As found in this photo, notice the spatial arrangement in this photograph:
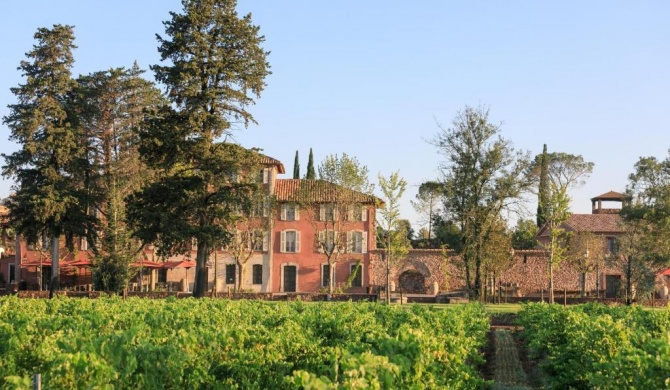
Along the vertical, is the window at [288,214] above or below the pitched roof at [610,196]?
below

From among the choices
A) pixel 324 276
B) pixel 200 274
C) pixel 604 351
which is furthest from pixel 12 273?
pixel 604 351

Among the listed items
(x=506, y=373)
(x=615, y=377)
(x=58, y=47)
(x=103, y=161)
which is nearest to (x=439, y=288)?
(x=103, y=161)

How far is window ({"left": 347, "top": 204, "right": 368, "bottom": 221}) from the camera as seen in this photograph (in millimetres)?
49594

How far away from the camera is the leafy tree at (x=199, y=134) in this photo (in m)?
36.2

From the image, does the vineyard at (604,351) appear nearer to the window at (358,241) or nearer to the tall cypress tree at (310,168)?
the window at (358,241)

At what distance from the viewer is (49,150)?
42.8m

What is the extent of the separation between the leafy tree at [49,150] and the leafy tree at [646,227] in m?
28.4

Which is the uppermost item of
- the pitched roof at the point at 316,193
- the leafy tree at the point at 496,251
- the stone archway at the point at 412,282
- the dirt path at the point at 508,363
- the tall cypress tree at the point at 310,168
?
the tall cypress tree at the point at 310,168

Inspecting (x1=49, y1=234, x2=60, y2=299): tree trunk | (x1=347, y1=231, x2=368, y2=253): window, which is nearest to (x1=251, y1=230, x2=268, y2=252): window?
(x1=347, y1=231, x2=368, y2=253): window

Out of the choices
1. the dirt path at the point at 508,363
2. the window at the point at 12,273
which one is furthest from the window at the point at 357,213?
the dirt path at the point at 508,363

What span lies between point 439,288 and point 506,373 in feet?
109

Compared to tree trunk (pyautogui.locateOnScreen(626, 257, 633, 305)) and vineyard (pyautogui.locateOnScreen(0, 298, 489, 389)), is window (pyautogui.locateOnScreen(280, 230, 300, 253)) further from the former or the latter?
vineyard (pyautogui.locateOnScreen(0, 298, 489, 389))

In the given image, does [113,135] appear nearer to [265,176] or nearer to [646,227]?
[265,176]

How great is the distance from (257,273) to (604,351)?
41.3 m
